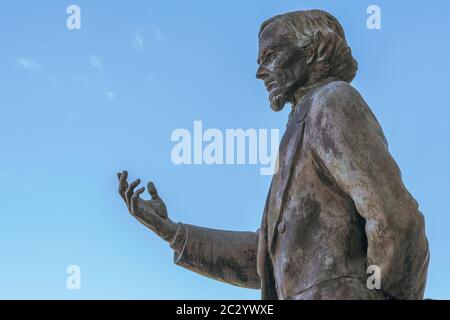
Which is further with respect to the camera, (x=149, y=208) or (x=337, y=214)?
(x=149, y=208)

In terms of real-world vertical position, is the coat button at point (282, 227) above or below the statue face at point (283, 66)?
below

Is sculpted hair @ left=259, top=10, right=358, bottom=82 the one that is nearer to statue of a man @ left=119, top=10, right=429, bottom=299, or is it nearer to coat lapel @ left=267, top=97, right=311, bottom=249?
statue of a man @ left=119, top=10, right=429, bottom=299

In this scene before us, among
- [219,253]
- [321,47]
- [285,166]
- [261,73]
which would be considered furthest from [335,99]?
[219,253]

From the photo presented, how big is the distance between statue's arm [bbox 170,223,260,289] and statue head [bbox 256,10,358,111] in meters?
1.21

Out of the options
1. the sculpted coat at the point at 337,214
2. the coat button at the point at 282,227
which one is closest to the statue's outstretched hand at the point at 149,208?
the sculpted coat at the point at 337,214

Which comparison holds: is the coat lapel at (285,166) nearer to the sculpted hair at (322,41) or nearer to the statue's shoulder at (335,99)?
the statue's shoulder at (335,99)

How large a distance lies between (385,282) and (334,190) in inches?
32.5

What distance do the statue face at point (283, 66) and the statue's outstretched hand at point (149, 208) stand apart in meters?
1.32

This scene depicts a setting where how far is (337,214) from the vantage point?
921cm

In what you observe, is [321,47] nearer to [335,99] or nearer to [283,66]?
[283,66]

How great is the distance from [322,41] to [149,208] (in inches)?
78.5

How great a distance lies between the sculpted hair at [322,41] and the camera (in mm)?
10055

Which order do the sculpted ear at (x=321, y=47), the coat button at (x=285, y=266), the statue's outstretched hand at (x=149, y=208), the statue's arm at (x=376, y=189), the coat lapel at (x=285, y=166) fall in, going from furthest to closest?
the statue's outstretched hand at (x=149, y=208) < the sculpted ear at (x=321, y=47) < the coat lapel at (x=285, y=166) < the coat button at (x=285, y=266) < the statue's arm at (x=376, y=189)
